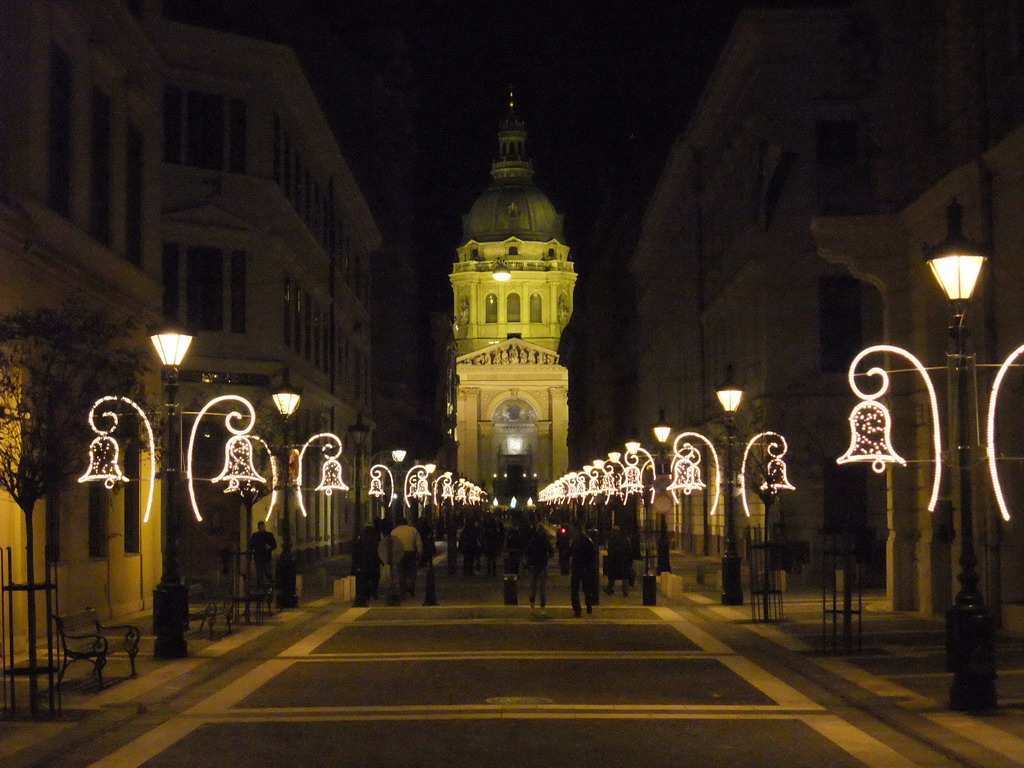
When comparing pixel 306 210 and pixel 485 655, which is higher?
pixel 306 210

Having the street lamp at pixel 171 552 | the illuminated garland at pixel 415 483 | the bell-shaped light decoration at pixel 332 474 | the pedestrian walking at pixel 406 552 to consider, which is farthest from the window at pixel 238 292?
the illuminated garland at pixel 415 483

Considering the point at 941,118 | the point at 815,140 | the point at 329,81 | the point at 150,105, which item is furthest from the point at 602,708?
the point at 329,81

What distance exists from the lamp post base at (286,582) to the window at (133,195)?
6.03 m

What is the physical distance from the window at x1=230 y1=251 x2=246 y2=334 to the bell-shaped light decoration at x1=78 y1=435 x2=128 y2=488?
2062 centimetres

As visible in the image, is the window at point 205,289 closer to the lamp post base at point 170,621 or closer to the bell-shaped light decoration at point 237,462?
the bell-shaped light decoration at point 237,462

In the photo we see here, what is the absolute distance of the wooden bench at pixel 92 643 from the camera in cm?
1578

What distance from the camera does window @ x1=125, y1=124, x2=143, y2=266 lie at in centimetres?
2702

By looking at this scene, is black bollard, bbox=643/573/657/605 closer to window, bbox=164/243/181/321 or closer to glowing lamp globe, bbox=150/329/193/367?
glowing lamp globe, bbox=150/329/193/367

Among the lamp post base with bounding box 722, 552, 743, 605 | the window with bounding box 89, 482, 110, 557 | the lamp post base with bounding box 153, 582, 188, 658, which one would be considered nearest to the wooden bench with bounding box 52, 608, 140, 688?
the lamp post base with bounding box 153, 582, 188, 658

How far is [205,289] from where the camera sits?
39750 mm

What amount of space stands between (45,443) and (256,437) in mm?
14047

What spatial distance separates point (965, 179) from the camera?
22.4 meters

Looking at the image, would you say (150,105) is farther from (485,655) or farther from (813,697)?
(813,697)

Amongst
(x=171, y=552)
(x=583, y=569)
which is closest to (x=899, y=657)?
(x=583, y=569)
